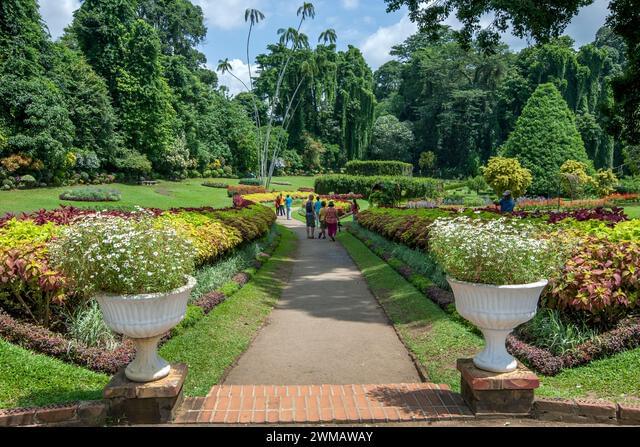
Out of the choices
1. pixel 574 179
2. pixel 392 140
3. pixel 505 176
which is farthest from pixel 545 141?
pixel 392 140

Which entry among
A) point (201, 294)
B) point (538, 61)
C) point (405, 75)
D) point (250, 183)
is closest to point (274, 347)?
point (201, 294)

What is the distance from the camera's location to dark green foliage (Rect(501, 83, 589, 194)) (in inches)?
1367

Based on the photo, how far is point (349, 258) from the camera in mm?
14367

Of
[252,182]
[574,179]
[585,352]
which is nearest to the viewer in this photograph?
[585,352]

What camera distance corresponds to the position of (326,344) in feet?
20.7

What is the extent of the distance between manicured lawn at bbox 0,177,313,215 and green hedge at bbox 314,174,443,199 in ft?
20.5

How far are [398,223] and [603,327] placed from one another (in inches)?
344

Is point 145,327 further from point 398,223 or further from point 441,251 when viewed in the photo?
point 398,223

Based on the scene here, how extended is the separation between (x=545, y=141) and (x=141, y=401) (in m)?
36.8

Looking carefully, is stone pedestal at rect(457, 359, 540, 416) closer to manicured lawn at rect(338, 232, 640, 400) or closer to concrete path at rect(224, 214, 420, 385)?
manicured lawn at rect(338, 232, 640, 400)

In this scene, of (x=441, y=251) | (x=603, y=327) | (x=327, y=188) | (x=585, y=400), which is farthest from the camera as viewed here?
(x=327, y=188)

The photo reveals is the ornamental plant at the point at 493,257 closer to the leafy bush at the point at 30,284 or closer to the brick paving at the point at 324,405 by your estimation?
the brick paving at the point at 324,405

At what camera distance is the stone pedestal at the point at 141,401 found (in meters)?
3.62

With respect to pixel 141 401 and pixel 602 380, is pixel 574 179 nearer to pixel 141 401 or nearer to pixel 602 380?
pixel 602 380
